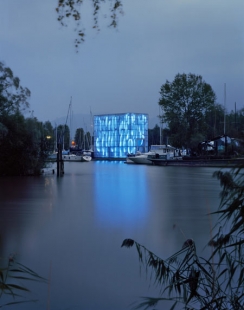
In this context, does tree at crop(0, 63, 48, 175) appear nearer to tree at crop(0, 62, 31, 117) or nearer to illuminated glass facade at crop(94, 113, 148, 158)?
tree at crop(0, 62, 31, 117)

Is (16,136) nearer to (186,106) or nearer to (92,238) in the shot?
(92,238)

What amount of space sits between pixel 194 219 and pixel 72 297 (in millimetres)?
5132

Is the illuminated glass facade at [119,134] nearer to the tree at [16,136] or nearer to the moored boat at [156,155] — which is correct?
the moored boat at [156,155]

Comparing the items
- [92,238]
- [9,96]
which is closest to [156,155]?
[9,96]

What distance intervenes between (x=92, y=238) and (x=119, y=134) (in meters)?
76.5

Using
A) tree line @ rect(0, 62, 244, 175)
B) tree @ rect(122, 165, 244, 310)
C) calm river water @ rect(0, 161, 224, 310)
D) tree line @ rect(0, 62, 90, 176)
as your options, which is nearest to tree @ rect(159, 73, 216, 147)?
tree line @ rect(0, 62, 244, 175)

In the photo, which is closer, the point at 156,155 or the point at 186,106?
the point at 156,155

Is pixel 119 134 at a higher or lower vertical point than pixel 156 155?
higher

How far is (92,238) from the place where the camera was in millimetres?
7312

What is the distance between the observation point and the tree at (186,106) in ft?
178

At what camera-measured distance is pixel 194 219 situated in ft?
30.4

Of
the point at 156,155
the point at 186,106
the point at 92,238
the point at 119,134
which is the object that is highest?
the point at 186,106

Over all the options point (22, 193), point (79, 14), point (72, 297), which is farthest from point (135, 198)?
point (79, 14)

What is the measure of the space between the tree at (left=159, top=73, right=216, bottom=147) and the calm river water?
4074 centimetres
